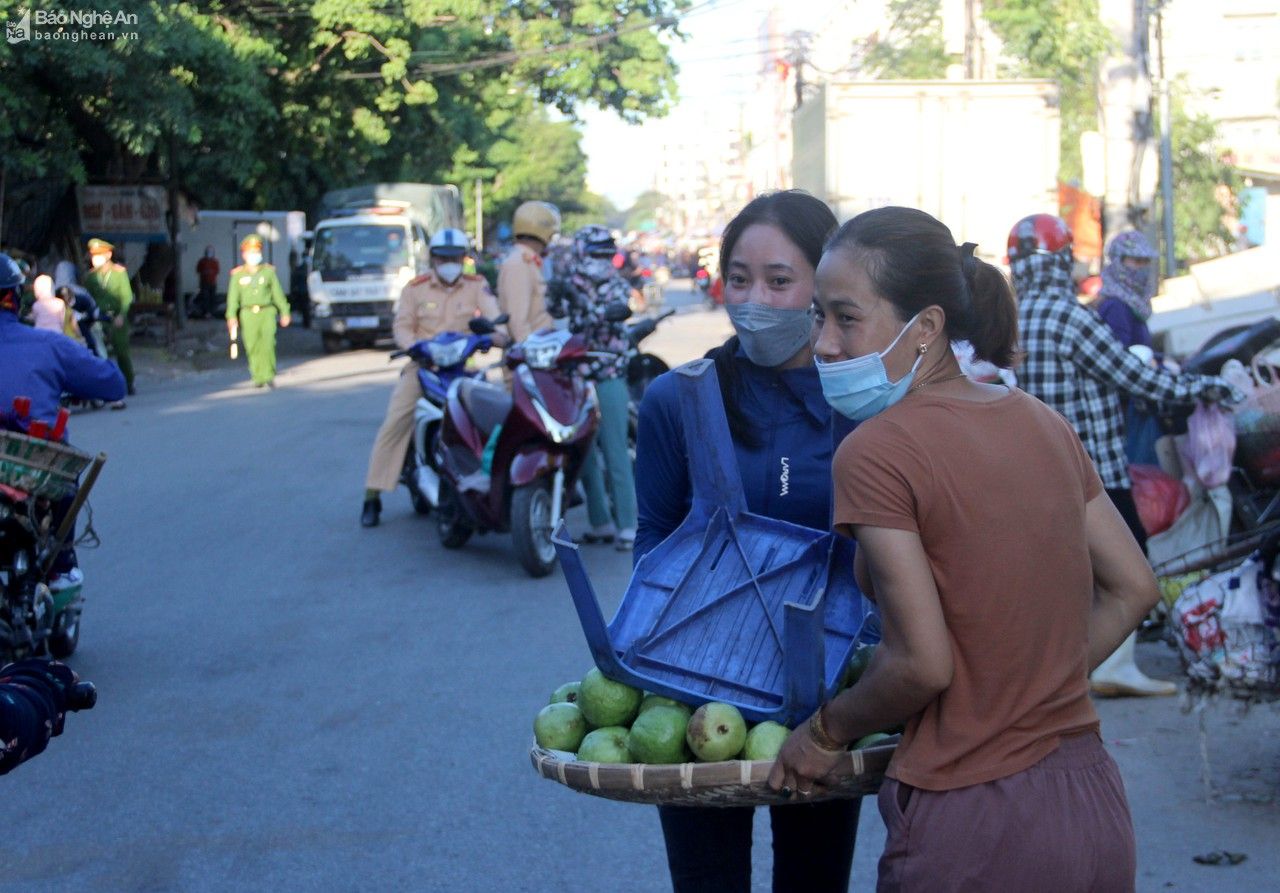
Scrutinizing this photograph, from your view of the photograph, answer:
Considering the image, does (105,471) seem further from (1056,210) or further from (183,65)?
(183,65)

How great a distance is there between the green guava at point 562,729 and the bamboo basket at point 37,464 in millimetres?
3593

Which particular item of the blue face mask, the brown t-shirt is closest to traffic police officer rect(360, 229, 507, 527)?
the blue face mask

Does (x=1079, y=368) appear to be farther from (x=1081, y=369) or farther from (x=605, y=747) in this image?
(x=605, y=747)

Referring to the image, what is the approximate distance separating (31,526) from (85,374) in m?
0.86

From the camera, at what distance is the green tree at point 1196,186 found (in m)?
28.5

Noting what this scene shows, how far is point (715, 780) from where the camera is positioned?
2.34m

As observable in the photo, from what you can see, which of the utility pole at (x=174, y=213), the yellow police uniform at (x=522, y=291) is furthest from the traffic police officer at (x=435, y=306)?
the utility pole at (x=174, y=213)

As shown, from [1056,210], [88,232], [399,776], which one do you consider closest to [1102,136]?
[1056,210]

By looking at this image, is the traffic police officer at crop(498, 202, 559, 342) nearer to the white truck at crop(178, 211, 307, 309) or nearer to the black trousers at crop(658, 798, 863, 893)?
the black trousers at crop(658, 798, 863, 893)

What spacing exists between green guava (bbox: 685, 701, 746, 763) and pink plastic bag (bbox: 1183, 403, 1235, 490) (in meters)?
5.15

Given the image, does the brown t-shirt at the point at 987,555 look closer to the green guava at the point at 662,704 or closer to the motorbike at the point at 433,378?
the green guava at the point at 662,704

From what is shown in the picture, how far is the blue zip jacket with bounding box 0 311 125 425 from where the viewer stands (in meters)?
6.50

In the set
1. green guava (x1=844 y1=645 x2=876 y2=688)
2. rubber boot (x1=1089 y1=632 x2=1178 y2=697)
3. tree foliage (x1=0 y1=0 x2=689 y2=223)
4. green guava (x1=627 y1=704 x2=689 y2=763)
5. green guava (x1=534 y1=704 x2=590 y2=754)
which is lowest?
rubber boot (x1=1089 y1=632 x2=1178 y2=697)

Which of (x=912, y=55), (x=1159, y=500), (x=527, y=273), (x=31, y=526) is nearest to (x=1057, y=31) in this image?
(x=527, y=273)
